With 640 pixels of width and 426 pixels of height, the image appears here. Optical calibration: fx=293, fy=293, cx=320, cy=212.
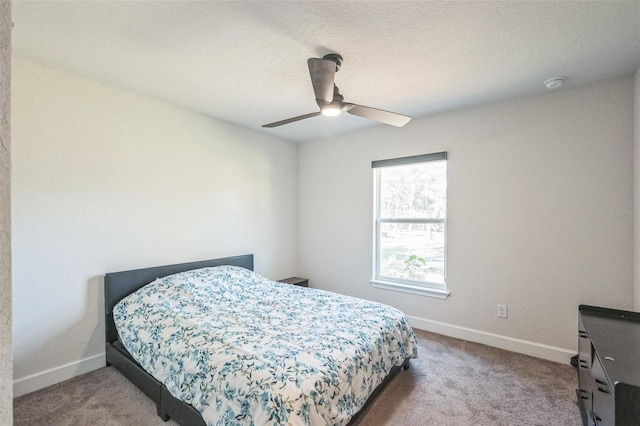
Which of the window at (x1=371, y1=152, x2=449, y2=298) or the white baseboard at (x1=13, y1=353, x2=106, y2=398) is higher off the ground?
the window at (x1=371, y1=152, x2=449, y2=298)

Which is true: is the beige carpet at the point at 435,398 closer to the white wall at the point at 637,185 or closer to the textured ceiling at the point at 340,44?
the white wall at the point at 637,185

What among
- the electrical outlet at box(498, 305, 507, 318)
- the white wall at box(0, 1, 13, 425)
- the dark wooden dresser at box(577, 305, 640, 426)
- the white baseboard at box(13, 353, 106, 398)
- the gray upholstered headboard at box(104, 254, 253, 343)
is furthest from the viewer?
the electrical outlet at box(498, 305, 507, 318)

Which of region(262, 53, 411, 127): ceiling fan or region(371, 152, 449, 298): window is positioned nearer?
region(262, 53, 411, 127): ceiling fan

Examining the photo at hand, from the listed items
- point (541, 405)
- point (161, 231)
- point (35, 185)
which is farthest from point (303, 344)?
point (35, 185)

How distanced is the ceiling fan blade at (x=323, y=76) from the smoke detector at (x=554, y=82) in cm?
185

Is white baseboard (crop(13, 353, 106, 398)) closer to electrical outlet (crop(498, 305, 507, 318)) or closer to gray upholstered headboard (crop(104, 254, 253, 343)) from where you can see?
gray upholstered headboard (crop(104, 254, 253, 343))

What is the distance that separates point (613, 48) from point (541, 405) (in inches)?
96.4

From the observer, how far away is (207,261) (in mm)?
3191

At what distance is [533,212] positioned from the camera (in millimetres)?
2680

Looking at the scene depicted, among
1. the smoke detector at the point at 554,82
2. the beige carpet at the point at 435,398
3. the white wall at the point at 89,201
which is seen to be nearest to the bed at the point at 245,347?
the beige carpet at the point at 435,398

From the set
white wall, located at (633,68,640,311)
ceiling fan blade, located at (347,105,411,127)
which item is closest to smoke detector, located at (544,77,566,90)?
white wall, located at (633,68,640,311)

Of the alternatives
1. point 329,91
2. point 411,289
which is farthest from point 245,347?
point 411,289

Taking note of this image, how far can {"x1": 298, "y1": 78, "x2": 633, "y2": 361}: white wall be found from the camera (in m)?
2.37

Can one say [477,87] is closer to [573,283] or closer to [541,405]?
[573,283]
